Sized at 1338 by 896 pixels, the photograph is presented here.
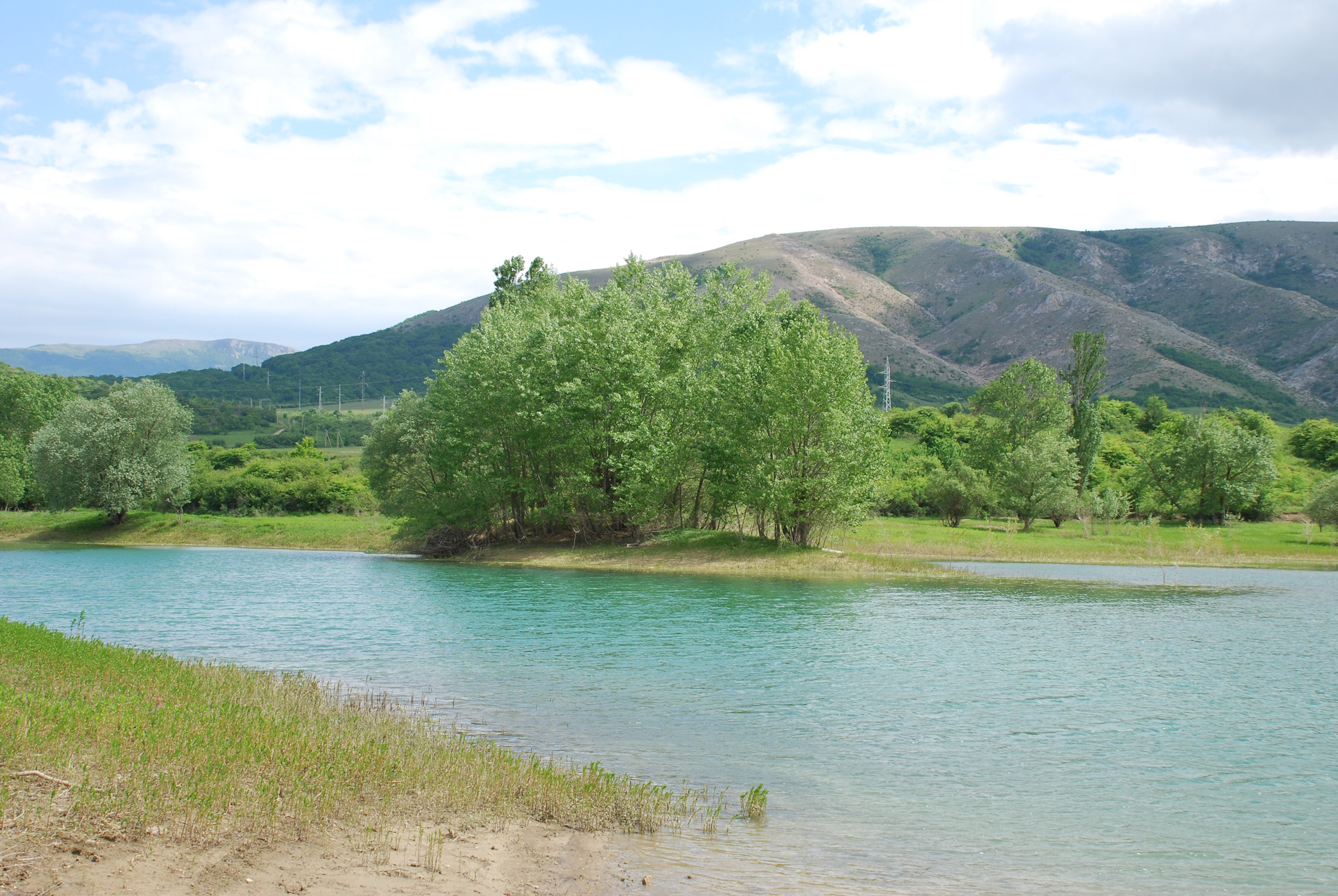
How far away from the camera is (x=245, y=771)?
9.52m

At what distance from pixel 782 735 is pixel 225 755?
8.67 m

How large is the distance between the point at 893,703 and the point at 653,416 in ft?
114

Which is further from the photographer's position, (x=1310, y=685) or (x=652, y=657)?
(x=652, y=657)

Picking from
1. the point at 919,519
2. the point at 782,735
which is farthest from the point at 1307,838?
the point at 919,519

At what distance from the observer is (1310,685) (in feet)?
63.5

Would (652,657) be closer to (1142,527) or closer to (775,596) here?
(775,596)

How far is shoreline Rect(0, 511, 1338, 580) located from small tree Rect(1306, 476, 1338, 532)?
1.31 metres

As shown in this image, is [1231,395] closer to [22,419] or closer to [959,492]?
[959,492]

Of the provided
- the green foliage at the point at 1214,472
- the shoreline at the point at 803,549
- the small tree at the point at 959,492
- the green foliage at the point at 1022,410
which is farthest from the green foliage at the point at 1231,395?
the shoreline at the point at 803,549

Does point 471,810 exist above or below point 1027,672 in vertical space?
above

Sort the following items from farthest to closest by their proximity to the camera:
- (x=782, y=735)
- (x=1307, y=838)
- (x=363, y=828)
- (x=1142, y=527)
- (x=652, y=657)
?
(x=1142, y=527) → (x=652, y=657) → (x=782, y=735) → (x=1307, y=838) → (x=363, y=828)

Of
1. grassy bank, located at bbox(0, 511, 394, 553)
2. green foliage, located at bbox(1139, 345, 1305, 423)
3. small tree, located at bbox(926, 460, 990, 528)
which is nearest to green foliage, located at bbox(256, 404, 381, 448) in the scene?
grassy bank, located at bbox(0, 511, 394, 553)

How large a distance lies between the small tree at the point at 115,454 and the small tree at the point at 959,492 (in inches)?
2560

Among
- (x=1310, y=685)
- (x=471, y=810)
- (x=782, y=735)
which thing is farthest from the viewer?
(x=1310, y=685)
